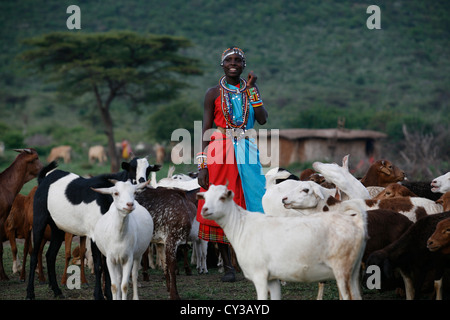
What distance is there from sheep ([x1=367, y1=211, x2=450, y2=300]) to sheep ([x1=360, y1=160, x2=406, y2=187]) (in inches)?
137

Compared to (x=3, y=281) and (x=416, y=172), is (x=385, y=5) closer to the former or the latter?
(x=416, y=172)

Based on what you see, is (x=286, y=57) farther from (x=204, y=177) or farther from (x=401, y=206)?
(x=204, y=177)

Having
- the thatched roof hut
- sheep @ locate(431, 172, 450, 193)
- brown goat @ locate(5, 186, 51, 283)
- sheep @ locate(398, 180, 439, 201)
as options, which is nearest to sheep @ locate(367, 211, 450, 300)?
sheep @ locate(431, 172, 450, 193)

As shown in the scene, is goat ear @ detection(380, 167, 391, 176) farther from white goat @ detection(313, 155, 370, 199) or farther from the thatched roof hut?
the thatched roof hut

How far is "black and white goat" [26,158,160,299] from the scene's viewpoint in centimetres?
739

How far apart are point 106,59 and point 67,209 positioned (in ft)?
105

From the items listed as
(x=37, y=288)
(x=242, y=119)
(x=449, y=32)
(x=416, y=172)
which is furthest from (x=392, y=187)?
(x=449, y=32)

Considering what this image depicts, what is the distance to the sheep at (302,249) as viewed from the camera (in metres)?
5.66

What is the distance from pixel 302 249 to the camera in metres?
5.67

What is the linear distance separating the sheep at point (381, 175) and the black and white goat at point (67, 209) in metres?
4.09

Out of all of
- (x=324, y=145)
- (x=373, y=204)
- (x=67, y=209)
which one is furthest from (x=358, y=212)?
(x=324, y=145)

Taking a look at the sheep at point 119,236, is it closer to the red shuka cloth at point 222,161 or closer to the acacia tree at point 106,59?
the red shuka cloth at point 222,161

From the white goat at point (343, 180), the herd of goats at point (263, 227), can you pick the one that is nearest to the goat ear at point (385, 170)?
the herd of goats at point (263, 227)
